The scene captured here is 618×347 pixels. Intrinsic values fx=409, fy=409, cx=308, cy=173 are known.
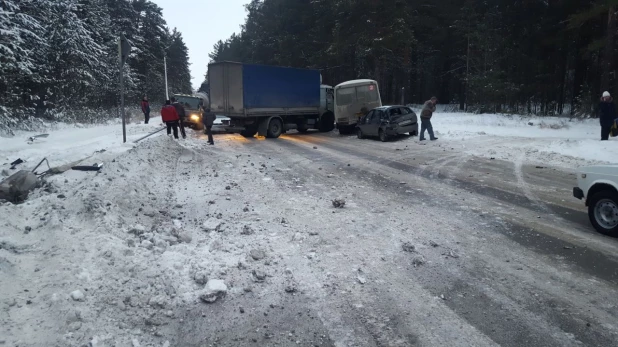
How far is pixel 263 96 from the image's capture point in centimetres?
2034

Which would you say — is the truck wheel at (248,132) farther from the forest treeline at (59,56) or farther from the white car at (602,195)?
the white car at (602,195)

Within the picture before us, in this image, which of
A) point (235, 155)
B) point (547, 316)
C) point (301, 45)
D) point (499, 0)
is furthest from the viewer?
point (301, 45)

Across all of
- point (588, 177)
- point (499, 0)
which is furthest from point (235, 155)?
point (499, 0)

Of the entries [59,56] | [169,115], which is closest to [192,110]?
[169,115]

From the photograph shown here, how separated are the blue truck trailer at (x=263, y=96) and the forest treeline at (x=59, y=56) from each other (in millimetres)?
5614

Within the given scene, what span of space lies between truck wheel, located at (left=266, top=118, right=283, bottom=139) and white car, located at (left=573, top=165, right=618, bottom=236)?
636 inches

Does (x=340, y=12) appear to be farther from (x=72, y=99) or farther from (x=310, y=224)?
(x=310, y=224)

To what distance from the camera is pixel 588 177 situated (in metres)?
6.14

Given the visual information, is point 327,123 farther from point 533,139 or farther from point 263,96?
point 533,139

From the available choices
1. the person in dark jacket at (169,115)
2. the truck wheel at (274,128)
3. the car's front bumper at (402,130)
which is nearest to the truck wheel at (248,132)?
the truck wheel at (274,128)

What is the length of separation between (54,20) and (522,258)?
33913 mm

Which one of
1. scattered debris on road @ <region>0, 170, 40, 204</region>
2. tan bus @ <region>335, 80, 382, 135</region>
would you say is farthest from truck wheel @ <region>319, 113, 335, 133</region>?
scattered debris on road @ <region>0, 170, 40, 204</region>

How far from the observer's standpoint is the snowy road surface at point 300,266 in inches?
139

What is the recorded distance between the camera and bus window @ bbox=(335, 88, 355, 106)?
22750mm
